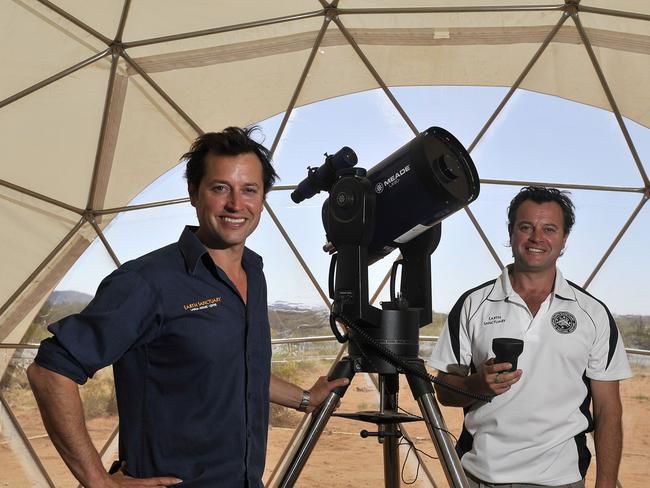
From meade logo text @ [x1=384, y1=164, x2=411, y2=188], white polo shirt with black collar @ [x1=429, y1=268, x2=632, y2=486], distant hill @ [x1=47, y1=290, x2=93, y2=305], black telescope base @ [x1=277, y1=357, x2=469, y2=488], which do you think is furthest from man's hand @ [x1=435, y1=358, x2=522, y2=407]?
distant hill @ [x1=47, y1=290, x2=93, y2=305]

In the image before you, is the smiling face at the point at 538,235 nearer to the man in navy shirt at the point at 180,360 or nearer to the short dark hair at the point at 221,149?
the short dark hair at the point at 221,149

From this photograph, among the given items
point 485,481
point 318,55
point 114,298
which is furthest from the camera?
point 318,55

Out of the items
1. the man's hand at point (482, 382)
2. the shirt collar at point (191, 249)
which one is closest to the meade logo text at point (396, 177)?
the man's hand at point (482, 382)

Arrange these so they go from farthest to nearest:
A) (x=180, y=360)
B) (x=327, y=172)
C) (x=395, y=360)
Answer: (x=327, y=172) < (x=395, y=360) < (x=180, y=360)

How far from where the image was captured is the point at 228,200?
3902 millimetres

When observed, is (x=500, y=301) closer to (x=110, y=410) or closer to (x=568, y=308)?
(x=568, y=308)

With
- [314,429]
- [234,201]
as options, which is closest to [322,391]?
[314,429]

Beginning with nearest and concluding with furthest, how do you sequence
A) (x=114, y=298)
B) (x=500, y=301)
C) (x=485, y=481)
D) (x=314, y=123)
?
1. (x=114, y=298)
2. (x=485, y=481)
3. (x=500, y=301)
4. (x=314, y=123)

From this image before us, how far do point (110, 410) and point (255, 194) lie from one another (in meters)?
8.41

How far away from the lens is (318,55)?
35.0 ft

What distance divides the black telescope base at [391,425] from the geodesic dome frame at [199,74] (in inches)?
244

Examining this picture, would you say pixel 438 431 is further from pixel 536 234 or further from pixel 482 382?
pixel 536 234

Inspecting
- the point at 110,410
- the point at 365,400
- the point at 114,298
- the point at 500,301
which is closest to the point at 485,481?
the point at 500,301

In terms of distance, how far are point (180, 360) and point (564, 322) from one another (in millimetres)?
2548
